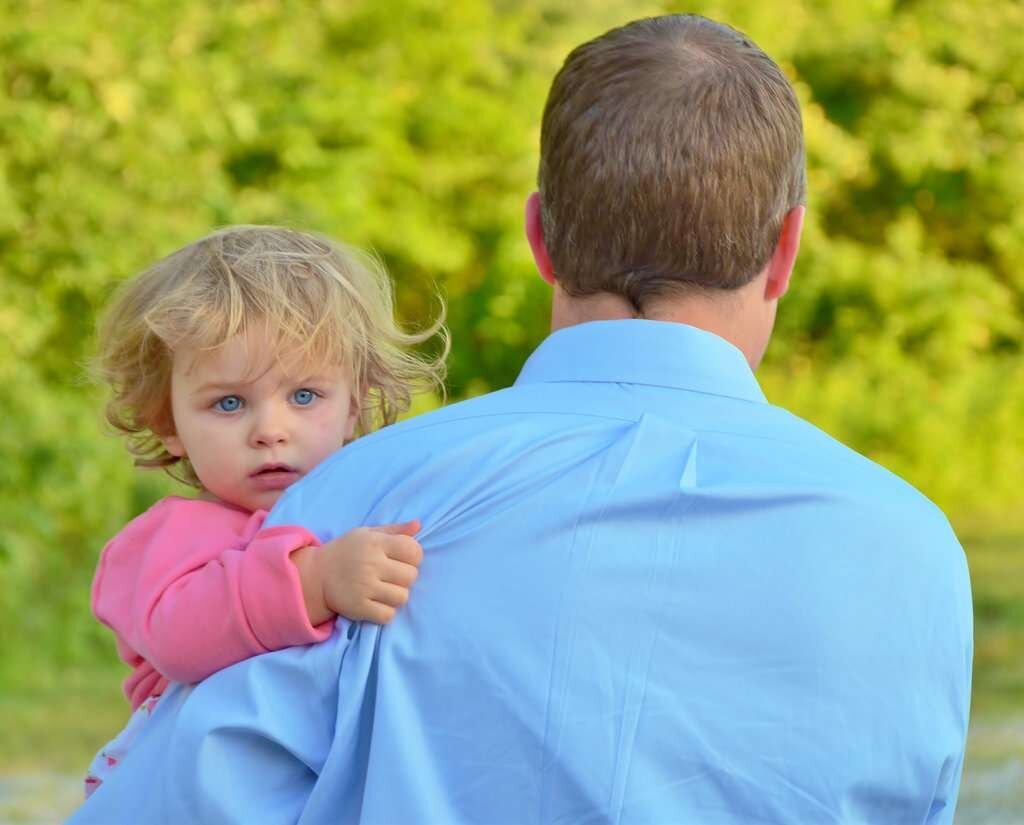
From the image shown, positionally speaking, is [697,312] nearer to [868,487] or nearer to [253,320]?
[868,487]

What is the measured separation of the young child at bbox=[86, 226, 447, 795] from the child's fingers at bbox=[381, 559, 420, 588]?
0.05 m

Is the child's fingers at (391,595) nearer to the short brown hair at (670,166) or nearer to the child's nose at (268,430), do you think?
the short brown hair at (670,166)

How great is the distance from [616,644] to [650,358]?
1.03ft

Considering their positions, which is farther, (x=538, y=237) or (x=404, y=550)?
(x=538, y=237)

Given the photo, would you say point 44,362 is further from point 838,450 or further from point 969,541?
point 838,450

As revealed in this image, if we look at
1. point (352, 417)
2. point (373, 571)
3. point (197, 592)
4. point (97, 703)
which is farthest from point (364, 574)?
point (97, 703)

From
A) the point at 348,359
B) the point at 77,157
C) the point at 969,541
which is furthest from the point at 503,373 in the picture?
the point at 348,359

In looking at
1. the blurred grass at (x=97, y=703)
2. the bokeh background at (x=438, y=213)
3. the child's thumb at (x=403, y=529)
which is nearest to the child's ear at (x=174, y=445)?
the child's thumb at (x=403, y=529)

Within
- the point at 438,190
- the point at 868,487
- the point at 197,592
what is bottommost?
the point at 438,190

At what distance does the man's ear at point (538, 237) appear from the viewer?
1.93 meters

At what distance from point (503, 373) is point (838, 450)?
32.0 ft

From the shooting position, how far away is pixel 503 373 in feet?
37.6

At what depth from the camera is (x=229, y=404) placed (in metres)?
2.21

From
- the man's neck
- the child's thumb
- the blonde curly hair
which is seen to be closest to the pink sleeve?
the child's thumb
